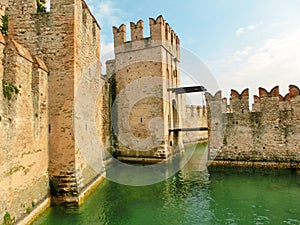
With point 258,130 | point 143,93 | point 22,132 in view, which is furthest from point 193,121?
point 22,132

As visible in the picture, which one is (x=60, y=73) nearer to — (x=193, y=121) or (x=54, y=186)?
(x=54, y=186)

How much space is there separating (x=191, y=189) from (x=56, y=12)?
7.59 metres

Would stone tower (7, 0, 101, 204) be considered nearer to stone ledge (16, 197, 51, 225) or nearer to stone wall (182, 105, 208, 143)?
stone ledge (16, 197, 51, 225)

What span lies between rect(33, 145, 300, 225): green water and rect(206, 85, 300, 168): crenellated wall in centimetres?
132

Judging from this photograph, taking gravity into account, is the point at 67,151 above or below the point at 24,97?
below

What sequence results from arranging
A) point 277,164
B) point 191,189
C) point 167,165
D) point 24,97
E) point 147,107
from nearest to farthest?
point 24,97
point 191,189
point 277,164
point 167,165
point 147,107

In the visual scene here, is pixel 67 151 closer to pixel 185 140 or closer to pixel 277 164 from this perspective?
pixel 277 164

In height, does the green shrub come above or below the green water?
above

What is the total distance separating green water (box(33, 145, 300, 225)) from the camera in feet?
21.5

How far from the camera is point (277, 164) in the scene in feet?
38.5

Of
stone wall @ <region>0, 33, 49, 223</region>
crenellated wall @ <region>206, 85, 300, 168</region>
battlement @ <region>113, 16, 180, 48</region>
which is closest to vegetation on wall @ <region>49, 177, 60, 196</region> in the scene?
stone wall @ <region>0, 33, 49, 223</region>

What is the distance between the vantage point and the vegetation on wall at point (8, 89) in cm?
551

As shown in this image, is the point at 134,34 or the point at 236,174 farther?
the point at 134,34

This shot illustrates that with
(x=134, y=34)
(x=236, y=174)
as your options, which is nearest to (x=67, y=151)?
(x=236, y=174)
